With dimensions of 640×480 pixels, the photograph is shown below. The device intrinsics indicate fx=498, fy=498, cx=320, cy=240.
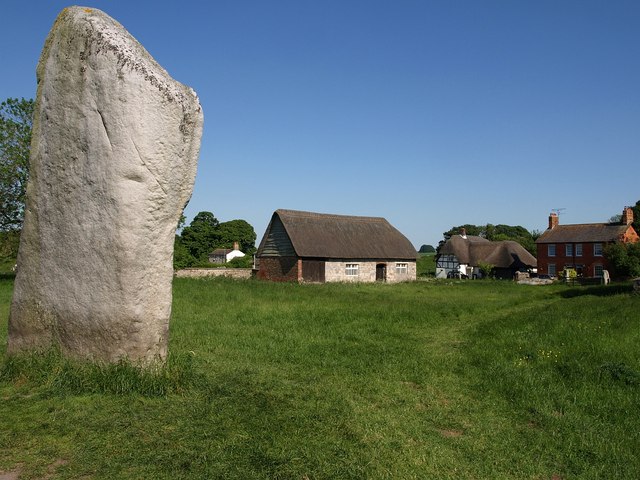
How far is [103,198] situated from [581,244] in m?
51.5

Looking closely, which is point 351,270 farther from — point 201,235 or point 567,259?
point 201,235

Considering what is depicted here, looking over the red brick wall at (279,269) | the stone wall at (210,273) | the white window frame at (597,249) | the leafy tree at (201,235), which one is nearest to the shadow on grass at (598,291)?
the red brick wall at (279,269)

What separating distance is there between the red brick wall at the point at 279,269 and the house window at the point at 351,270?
4.30m

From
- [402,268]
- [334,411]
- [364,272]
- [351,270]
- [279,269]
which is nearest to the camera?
[334,411]

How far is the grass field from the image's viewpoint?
445 cm

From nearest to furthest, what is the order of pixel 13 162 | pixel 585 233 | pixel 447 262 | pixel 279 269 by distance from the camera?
pixel 13 162
pixel 279 269
pixel 585 233
pixel 447 262

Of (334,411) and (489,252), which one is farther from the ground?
(489,252)

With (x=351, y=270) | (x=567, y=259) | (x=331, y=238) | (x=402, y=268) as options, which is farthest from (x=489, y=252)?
(x=331, y=238)

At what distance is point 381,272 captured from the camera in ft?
136

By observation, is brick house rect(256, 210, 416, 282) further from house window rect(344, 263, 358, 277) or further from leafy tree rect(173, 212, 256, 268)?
leafy tree rect(173, 212, 256, 268)

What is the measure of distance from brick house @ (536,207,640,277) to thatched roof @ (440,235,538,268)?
8.39 ft

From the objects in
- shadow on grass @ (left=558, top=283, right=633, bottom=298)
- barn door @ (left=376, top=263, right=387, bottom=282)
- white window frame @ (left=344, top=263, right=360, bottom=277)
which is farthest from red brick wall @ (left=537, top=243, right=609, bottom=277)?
white window frame @ (left=344, top=263, right=360, bottom=277)

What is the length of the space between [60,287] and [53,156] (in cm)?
174

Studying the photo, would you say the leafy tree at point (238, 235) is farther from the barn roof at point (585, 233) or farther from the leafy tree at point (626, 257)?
the leafy tree at point (626, 257)
